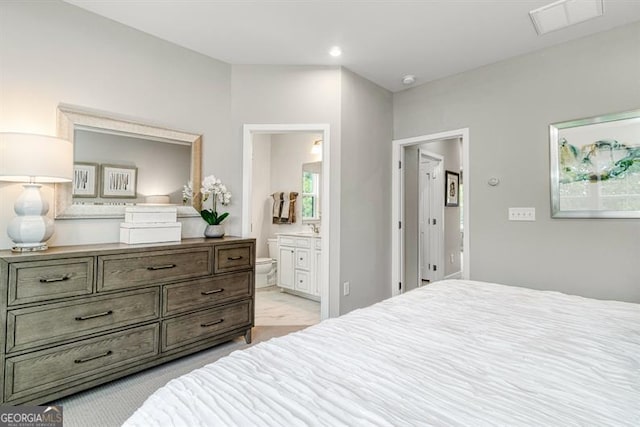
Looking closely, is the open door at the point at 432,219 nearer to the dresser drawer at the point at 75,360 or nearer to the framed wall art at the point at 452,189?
the framed wall art at the point at 452,189

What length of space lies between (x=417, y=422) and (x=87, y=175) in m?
2.70

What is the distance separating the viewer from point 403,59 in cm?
313

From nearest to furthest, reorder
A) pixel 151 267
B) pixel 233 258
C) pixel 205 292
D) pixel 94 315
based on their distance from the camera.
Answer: pixel 94 315, pixel 151 267, pixel 205 292, pixel 233 258

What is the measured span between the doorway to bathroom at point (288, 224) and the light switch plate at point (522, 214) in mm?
1762

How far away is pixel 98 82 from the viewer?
2416mm

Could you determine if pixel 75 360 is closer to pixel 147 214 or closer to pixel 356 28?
pixel 147 214

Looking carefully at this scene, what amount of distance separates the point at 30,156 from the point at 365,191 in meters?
2.74

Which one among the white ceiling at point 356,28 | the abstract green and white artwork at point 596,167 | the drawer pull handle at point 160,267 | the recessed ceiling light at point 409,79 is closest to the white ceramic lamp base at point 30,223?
the drawer pull handle at point 160,267

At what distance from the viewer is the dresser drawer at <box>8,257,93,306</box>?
171 centimetres

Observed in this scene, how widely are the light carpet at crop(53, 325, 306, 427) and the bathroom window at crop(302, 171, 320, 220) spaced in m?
2.89

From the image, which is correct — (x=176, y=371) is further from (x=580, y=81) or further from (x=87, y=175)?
(x=580, y=81)

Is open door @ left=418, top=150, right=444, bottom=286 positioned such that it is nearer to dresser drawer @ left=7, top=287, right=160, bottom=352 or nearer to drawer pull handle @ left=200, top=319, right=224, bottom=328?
drawer pull handle @ left=200, top=319, right=224, bottom=328

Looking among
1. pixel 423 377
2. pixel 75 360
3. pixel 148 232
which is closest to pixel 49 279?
pixel 75 360

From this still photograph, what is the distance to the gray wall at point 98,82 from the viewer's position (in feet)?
6.77
